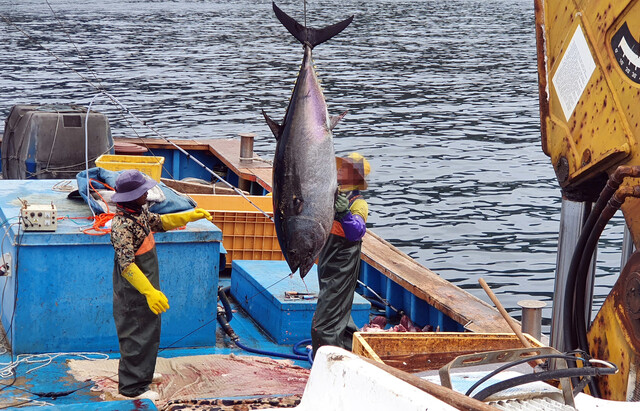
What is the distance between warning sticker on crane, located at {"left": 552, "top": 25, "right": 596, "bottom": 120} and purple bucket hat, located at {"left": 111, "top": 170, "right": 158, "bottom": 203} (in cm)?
323

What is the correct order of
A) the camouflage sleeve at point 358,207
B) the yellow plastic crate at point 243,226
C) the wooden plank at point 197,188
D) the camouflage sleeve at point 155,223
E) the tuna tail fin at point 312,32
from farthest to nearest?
the wooden plank at point 197,188 < the yellow plastic crate at point 243,226 < the camouflage sleeve at point 358,207 < the camouflage sleeve at point 155,223 < the tuna tail fin at point 312,32

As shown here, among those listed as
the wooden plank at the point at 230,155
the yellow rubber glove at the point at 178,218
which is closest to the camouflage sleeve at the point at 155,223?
the yellow rubber glove at the point at 178,218

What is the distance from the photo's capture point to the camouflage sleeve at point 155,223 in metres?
6.27

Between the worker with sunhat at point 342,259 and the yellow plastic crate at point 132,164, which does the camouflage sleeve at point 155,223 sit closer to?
the worker with sunhat at point 342,259

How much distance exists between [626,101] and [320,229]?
1455 mm

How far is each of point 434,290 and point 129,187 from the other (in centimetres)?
310

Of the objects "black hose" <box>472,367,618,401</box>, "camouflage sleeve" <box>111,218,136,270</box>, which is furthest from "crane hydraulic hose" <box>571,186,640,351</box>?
"camouflage sleeve" <box>111,218,136,270</box>

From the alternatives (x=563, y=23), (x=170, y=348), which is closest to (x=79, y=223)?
(x=170, y=348)

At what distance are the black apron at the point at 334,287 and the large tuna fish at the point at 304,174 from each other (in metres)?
2.53

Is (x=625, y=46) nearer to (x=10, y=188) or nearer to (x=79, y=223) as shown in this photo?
(x=79, y=223)

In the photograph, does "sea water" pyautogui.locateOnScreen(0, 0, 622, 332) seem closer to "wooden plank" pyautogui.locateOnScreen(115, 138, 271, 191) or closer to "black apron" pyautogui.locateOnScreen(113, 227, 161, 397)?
"wooden plank" pyautogui.locateOnScreen(115, 138, 271, 191)

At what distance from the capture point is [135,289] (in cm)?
581

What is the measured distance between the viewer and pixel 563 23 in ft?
11.4

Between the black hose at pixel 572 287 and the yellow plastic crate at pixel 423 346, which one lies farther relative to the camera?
the yellow plastic crate at pixel 423 346
